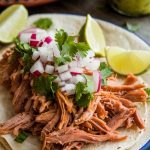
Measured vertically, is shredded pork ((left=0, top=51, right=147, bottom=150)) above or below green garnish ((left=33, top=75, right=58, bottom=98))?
below

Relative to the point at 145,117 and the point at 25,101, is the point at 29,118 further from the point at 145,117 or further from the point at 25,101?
the point at 145,117

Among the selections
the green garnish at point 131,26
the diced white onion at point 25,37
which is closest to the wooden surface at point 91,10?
the green garnish at point 131,26

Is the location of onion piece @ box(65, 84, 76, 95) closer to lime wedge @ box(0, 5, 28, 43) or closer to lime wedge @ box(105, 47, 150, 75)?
lime wedge @ box(105, 47, 150, 75)

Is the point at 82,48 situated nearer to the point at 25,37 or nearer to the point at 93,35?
the point at 25,37

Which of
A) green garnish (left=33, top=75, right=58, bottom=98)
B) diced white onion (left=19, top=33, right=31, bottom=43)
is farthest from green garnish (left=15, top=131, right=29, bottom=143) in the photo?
diced white onion (left=19, top=33, right=31, bottom=43)

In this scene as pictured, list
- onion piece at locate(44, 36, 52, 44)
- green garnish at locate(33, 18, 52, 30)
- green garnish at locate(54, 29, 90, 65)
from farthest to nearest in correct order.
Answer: green garnish at locate(33, 18, 52, 30) < onion piece at locate(44, 36, 52, 44) < green garnish at locate(54, 29, 90, 65)
